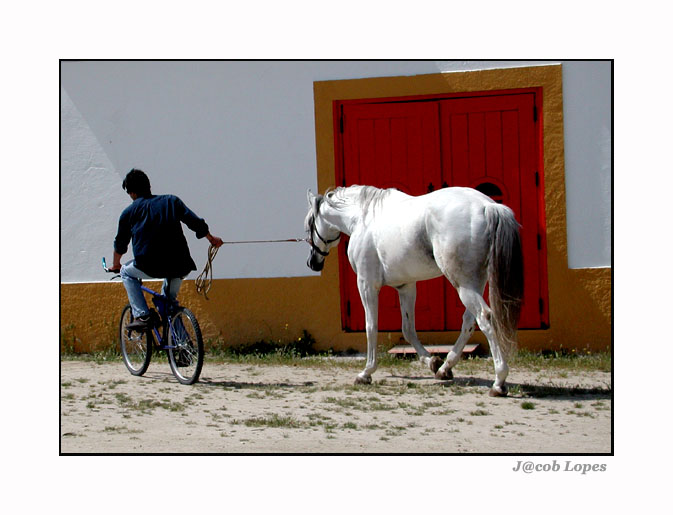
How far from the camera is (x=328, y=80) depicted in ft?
30.8

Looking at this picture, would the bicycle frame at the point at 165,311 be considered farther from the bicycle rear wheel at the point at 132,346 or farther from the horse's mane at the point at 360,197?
the horse's mane at the point at 360,197

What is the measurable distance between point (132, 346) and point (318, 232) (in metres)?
2.27

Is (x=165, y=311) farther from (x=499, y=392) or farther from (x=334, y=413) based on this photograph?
(x=499, y=392)

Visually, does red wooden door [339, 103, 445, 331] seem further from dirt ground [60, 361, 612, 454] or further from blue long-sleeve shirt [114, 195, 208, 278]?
blue long-sleeve shirt [114, 195, 208, 278]

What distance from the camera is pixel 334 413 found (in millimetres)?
6375

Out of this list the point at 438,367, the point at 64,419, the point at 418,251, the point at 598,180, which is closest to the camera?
the point at 64,419

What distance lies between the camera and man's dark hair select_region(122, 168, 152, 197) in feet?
25.0

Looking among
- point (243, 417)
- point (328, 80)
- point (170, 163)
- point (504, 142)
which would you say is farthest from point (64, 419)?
point (504, 142)

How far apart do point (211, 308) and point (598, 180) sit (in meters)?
4.61

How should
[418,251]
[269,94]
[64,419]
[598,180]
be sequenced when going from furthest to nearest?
[269,94] < [598,180] < [418,251] < [64,419]

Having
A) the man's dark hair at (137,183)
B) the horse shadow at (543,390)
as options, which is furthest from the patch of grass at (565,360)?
the man's dark hair at (137,183)

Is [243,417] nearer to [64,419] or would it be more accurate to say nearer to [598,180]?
[64,419]

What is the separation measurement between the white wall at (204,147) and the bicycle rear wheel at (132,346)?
1.50 m

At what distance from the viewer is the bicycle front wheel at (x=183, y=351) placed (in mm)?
7504
